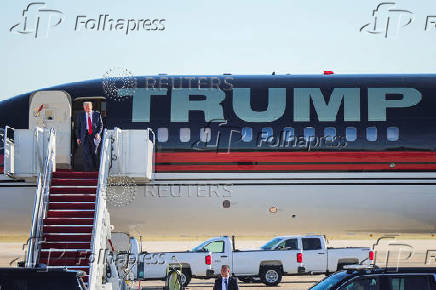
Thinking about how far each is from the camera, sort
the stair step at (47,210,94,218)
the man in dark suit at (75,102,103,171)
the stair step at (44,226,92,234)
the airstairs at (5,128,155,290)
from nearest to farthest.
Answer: the airstairs at (5,128,155,290) → the stair step at (44,226,92,234) → the stair step at (47,210,94,218) → the man in dark suit at (75,102,103,171)

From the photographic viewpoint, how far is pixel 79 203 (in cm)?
1856

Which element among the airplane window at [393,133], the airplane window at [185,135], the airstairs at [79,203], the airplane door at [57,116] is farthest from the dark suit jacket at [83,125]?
the airplane window at [393,133]

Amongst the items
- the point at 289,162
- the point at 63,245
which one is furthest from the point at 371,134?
the point at 63,245

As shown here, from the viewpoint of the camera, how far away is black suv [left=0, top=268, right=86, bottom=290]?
532 inches

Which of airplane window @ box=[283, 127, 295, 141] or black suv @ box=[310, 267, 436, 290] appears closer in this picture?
black suv @ box=[310, 267, 436, 290]

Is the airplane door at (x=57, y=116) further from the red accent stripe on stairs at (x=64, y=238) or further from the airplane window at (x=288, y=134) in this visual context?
the airplane window at (x=288, y=134)

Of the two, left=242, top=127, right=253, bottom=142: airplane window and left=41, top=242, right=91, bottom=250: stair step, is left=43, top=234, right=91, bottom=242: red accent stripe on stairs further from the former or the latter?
left=242, top=127, right=253, bottom=142: airplane window

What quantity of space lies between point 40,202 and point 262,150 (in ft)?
19.0

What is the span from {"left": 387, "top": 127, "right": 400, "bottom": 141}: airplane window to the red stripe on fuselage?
1.66 feet

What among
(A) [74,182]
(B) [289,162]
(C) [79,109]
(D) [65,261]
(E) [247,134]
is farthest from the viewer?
(C) [79,109]

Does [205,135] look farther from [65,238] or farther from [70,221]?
[65,238]

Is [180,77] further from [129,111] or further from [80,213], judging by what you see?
[80,213]

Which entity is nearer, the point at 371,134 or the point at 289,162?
the point at 289,162

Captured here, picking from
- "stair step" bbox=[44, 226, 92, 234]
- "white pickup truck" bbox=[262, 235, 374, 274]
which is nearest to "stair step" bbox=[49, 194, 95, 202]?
"stair step" bbox=[44, 226, 92, 234]
